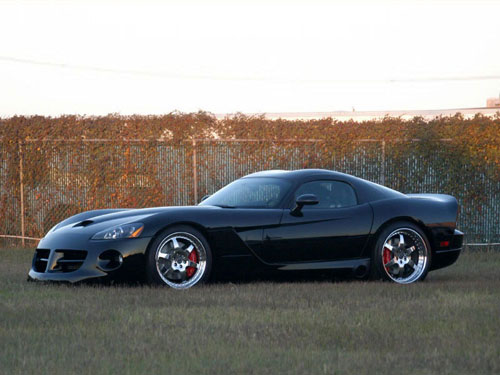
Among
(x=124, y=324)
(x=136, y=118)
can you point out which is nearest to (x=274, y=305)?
(x=124, y=324)

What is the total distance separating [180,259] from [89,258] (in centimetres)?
96

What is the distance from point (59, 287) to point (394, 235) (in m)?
3.89

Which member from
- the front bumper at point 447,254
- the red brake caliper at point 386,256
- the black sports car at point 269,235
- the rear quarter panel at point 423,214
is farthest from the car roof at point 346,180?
the front bumper at point 447,254

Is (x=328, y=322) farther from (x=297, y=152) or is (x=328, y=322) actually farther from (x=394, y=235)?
(x=297, y=152)

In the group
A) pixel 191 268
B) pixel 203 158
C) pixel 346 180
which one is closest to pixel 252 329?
pixel 191 268

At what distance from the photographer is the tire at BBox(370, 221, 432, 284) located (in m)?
10.2

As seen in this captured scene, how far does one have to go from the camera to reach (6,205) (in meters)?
16.5

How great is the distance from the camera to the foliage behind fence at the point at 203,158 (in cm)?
1567

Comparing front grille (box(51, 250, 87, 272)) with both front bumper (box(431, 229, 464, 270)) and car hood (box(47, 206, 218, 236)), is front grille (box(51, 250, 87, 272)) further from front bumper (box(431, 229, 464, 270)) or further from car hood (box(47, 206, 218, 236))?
front bumper (box(431, 229, 464, 270))

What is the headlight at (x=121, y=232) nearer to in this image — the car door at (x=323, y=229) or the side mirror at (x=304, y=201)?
the car door at (x=323, y=229)

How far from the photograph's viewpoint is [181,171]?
16.2 metres

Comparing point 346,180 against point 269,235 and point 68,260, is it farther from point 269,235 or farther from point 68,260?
point 68,260

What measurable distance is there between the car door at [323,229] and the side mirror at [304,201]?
0.12 ft

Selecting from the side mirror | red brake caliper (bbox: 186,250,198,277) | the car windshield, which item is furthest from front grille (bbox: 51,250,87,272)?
the side mirror
